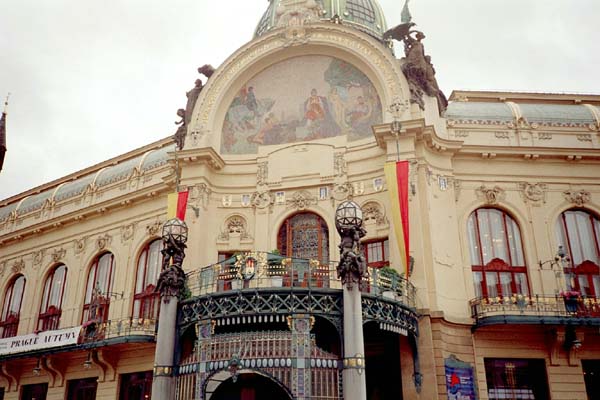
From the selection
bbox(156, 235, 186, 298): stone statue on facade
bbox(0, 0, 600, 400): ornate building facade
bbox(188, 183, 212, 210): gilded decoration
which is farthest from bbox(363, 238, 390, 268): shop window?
bbox(156, 235, 186, 298): stone statue on facade

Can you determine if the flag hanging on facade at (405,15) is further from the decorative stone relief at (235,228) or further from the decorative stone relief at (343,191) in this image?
the decorative stone relief at (235,228)

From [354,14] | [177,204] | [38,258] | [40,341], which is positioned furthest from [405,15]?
[38,258]

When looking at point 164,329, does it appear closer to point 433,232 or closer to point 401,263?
point 401,263

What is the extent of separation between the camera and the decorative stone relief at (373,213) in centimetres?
2230

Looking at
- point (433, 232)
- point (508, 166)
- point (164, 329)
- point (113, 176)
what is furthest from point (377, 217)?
point (113, 176)

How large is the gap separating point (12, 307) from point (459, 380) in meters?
25.3

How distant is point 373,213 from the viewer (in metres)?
22.6

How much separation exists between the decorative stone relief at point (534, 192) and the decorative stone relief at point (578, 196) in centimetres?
91

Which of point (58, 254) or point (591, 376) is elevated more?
point (58, 254)

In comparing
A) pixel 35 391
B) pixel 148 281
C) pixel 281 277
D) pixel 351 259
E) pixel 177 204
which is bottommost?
pixel 35 391

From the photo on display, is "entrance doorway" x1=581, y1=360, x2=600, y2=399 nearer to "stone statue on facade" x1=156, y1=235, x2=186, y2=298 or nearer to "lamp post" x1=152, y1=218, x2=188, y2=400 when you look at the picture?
"lamp post" x1=152, y1=218, x2=188, y2=400

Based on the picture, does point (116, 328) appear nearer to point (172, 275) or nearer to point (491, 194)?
point (172, 275)

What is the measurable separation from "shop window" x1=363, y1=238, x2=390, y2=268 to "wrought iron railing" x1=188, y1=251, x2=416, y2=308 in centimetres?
233

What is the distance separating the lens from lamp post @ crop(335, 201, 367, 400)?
1505cm
